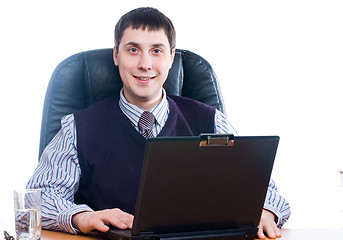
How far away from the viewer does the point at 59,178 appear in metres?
1.54

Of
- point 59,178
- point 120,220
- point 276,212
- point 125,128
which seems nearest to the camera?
point 120,220

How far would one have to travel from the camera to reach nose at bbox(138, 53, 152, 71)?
5.55 feet

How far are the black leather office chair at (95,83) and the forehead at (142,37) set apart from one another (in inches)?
5.6

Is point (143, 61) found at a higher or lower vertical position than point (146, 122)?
higher

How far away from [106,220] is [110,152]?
50cm

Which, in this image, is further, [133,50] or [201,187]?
[133,50]

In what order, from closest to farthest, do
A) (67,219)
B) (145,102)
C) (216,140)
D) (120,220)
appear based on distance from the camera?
(216,140) → (120,220) → (67,219) → (145,102)

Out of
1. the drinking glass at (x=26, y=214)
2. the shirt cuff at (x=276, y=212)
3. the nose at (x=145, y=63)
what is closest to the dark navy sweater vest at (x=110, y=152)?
the nose at (x=145, y=63)

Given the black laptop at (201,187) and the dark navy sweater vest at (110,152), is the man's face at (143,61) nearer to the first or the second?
the dark navy sweater vest at (110,152)

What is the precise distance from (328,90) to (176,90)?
137 centimetres

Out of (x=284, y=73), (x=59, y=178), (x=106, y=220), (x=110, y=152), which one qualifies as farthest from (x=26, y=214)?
(x=284, y=73)

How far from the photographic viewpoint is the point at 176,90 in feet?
6.25

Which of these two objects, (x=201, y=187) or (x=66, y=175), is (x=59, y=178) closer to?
(x=66, y=175)

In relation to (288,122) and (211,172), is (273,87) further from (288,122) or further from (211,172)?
(211,172)
